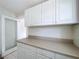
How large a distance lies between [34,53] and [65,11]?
4.05ft

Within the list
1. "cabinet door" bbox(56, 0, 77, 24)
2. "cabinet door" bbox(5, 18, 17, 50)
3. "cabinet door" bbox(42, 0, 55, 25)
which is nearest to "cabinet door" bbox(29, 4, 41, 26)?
"cabinet door" bbox(42, 0, 55, 25)

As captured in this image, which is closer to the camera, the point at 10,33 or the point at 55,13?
the point at 55,13

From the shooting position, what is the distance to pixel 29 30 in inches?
106

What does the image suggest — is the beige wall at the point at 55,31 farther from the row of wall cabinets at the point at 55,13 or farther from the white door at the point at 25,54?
the white door at the point at 25,54

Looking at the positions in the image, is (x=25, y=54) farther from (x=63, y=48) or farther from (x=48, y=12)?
(x=48, y=12)

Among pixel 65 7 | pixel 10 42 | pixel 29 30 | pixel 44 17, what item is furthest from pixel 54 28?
pixel 10 42

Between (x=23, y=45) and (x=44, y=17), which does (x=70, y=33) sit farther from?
(x=23, y=45)

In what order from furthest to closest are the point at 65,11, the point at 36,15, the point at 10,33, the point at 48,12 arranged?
the point at 10,33 → the point at 36,15 → the point at 48,12 → the point at 65,11

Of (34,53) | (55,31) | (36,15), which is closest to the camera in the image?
(34,53)

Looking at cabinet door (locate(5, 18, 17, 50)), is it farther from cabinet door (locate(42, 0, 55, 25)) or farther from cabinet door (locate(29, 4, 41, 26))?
cabinet door (locate(42, 0, 55, 25))

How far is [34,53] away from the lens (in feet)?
4.90

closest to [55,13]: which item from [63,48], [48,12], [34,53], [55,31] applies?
[48,12]

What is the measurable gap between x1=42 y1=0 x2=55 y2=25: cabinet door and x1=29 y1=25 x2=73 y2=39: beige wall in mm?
328

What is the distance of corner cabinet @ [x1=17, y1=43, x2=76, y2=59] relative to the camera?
45.6 inches
